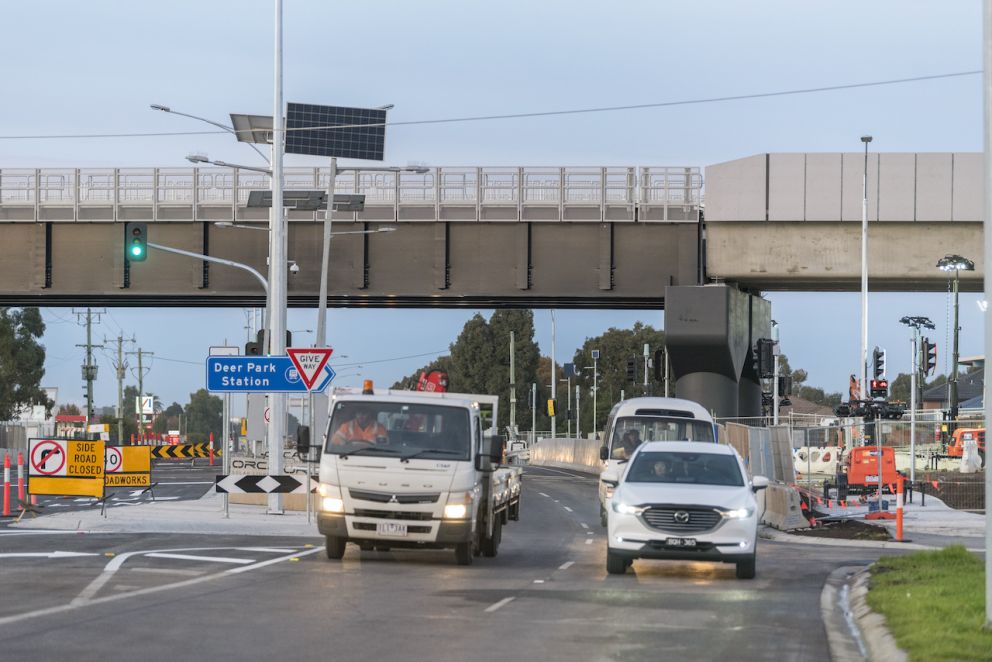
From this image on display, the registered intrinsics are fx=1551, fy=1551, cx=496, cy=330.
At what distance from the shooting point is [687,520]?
61.8ft

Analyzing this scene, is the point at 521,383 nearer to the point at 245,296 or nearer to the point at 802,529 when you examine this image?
the point at 245,296

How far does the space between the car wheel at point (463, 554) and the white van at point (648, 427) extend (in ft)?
29.8

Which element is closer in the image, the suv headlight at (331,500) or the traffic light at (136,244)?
the suv headlight at (331,500)

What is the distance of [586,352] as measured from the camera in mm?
176125

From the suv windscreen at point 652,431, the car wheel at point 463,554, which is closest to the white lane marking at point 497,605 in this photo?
the car wheel at point 463,554

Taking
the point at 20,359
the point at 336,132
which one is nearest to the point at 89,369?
the point at 20,359

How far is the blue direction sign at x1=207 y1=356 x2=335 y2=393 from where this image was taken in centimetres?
2925

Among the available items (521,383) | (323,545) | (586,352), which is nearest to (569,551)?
(323,545)

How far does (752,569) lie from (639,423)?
38.5 feet

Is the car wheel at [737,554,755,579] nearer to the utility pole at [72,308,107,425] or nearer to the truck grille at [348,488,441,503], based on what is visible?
the truck grille at [348,488,441,503]

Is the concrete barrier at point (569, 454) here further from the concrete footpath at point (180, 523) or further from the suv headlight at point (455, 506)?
the suv headlight at point (455, 506)

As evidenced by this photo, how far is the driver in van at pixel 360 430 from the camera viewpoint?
2055cm

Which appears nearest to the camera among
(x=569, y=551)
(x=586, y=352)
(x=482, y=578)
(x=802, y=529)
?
(x=482, y=578)

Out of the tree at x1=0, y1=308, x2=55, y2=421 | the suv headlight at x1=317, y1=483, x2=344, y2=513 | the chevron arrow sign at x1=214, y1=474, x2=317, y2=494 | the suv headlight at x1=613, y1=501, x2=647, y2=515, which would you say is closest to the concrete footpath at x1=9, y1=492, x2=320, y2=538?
the chevron arrow sign at x1=214, y1=474, x2=317, y2=494
